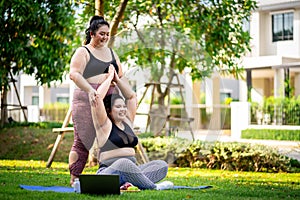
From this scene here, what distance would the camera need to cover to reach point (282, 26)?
76.1 feet

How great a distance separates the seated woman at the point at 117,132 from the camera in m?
5.70

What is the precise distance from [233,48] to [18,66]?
4.32 meters

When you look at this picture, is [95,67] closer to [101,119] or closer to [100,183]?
[101,119]

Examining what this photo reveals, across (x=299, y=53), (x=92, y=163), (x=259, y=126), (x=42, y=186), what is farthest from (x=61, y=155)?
(x=299, y=53)

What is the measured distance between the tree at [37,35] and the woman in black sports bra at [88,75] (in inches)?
207

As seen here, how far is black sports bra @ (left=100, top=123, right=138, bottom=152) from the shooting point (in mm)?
5730

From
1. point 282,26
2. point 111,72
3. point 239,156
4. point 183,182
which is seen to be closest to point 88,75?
point 111,72

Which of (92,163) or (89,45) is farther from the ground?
(89,45)

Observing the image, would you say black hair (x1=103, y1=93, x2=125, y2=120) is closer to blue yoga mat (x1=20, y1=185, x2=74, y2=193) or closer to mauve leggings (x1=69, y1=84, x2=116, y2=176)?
mauve leggings (x1=69, y1=84, x2=116, y2=176)

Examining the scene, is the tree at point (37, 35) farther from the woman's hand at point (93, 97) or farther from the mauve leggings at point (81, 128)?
the woman's hand at point (93, 97)

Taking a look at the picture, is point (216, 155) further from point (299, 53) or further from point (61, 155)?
point (299, 53)

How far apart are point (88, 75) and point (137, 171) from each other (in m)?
1.08

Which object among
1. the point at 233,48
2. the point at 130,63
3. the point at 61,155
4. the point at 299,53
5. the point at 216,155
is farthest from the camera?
the point at 299,53

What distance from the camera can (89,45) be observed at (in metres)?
6.31
